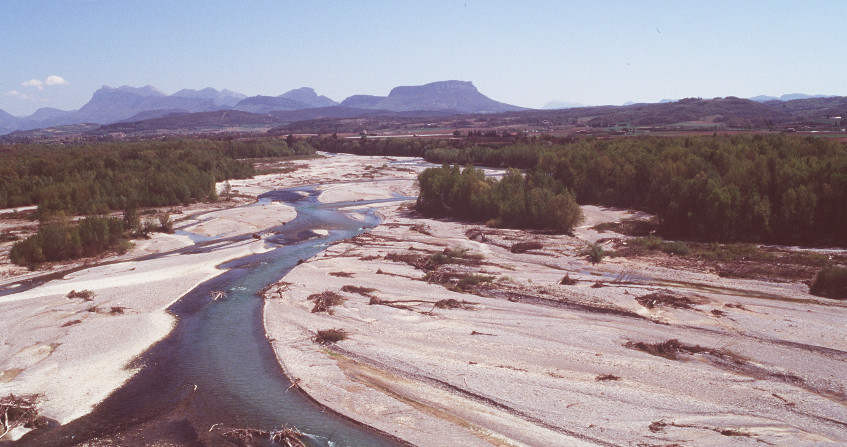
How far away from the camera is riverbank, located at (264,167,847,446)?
1305 centimetres

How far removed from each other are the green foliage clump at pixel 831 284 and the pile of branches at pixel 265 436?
2033 cm

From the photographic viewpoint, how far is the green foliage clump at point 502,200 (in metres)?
A: 36.6

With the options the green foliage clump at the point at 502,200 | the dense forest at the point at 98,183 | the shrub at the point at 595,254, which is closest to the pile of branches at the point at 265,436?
the shrub at the point at 595,254

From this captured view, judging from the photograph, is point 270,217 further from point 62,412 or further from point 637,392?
point 637,392

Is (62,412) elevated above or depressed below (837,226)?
below

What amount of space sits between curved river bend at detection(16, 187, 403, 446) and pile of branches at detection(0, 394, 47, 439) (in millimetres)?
547

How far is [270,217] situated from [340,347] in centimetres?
3185

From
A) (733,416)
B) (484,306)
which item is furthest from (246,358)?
(733,416)

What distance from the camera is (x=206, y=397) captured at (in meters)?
15.3

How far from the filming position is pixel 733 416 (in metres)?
13.0

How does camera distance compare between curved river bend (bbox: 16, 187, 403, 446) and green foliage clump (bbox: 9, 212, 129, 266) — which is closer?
curved river bend (bbox: 16, 187, 403, 446)

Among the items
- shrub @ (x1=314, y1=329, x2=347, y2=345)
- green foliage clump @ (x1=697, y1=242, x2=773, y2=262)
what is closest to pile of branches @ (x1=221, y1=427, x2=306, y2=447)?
shrub @ (x1=314, y1=329, x2=347, y2=345)

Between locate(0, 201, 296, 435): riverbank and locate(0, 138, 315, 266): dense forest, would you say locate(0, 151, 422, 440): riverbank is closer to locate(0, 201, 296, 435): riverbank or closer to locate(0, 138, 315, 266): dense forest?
locate(0, 201, 296, 435): riverbank

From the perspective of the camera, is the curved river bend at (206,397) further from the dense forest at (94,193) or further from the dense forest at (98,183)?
the dense forest at (98,183)
